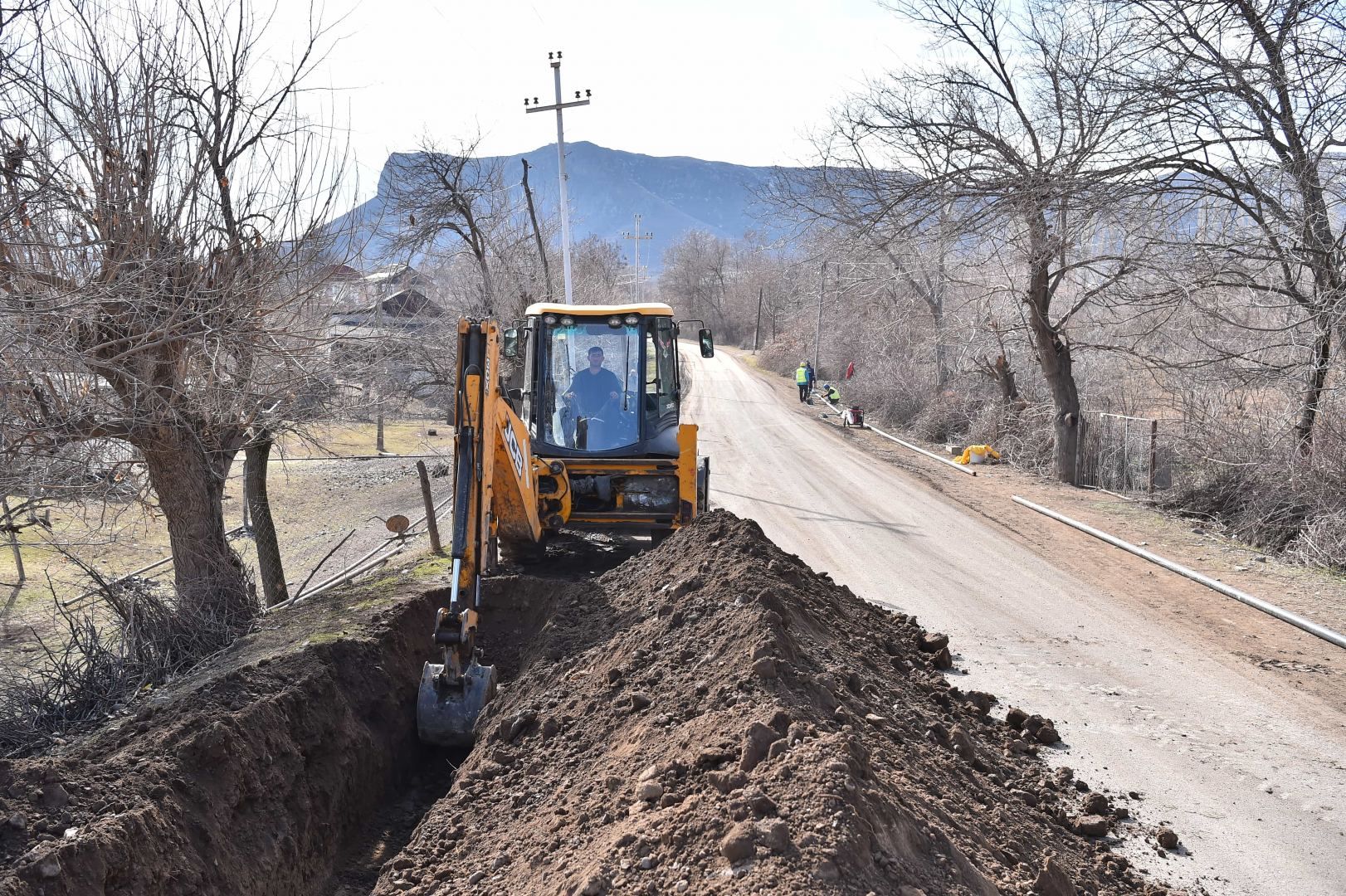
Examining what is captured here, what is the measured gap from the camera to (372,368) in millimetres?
Answer: 10656

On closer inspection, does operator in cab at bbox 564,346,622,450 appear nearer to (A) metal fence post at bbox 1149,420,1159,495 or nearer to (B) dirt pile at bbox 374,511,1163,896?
(B) dirt pile at bbox 374,511,1163,896

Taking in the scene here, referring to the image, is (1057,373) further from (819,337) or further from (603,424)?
(819,337)

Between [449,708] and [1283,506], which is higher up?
[1283,506]

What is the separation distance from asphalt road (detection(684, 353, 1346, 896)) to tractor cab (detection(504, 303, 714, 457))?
10.3 ft

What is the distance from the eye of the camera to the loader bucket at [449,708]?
22.1ft

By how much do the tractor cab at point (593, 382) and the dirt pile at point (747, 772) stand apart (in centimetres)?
278

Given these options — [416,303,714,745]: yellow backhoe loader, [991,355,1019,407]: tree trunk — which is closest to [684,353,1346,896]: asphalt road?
[416,303,714,745]: yellow backhoe loader

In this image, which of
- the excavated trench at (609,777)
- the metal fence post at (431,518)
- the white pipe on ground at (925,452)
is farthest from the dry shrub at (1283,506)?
the metal fence post at (431,518)

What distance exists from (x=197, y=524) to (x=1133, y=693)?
8210mm

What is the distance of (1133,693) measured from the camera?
7879mm

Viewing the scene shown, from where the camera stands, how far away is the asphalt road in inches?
223

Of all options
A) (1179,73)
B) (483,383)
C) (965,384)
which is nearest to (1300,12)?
(1179,73)

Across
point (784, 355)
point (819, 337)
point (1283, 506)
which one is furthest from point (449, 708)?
point (784, 355)

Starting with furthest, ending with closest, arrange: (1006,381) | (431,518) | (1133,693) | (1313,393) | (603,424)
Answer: (1006,381), (1313,393), (431,518), (603,424), (1133,693)
